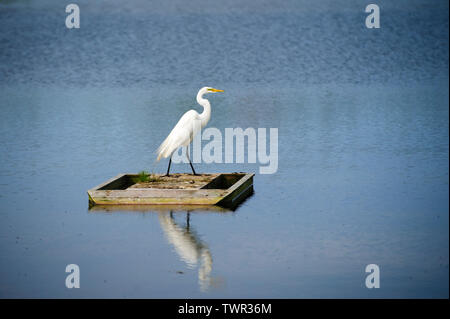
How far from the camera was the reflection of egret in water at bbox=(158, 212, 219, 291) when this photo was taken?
9.30 metres

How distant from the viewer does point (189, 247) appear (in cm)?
1045

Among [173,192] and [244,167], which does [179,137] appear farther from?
[244,167]

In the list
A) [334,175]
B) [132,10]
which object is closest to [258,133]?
[334,175]

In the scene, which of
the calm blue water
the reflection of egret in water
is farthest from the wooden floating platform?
the reflection of egret in water

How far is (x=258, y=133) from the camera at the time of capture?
71.3ft

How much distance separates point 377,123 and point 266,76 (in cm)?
1704

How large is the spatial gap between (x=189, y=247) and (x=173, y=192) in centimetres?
211

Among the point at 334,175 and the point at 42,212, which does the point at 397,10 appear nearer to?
the point at 334,175

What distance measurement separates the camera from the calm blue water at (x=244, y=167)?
30.9 feet

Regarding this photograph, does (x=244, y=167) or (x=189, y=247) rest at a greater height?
(x=244, y=167)

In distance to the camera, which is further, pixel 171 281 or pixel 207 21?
pixel 207 21

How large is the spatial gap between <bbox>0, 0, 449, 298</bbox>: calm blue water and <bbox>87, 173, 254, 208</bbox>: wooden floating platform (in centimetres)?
26

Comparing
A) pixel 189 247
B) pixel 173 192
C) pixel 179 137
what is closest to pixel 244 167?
pixel 179 137

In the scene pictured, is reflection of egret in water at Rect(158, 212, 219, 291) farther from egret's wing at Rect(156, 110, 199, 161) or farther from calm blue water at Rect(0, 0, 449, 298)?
egret's wing at Rect(156, 110, 199, 161)
